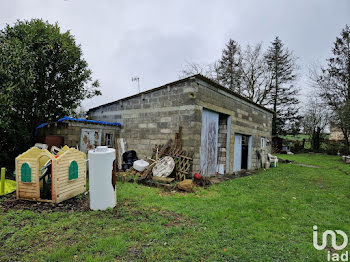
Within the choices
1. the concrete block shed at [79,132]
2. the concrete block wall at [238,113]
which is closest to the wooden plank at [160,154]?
the concrete block wall at [238,113]

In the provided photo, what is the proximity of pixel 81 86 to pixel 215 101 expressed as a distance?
7061 millimetres

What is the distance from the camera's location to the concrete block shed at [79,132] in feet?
27.1

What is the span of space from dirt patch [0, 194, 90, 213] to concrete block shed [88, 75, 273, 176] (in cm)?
413

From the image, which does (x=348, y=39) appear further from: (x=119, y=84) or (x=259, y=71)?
(x=119, y=84)

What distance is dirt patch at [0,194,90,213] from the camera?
14.3 feet

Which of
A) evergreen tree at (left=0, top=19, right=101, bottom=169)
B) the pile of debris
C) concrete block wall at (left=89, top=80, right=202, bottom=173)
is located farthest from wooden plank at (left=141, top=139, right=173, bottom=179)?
evergreen tree at (left=0, top=19, right=101, bottom=169)

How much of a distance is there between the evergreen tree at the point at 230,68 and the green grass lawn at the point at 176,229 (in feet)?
66.1

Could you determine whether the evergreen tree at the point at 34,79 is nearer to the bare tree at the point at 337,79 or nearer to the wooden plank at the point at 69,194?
the wooden plank at the point at 69,194

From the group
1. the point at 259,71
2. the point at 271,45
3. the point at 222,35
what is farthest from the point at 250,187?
the point at 271,45

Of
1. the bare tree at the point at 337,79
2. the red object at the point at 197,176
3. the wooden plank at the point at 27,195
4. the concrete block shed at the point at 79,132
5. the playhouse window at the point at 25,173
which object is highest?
the bare tree at the point at 337,79

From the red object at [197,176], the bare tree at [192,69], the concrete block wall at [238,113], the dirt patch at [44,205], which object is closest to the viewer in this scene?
the dirt patch at [44,205]

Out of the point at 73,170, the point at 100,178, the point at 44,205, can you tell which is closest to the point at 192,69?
the point at 73,170

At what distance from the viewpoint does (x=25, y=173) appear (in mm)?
4742

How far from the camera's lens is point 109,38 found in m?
11.4
